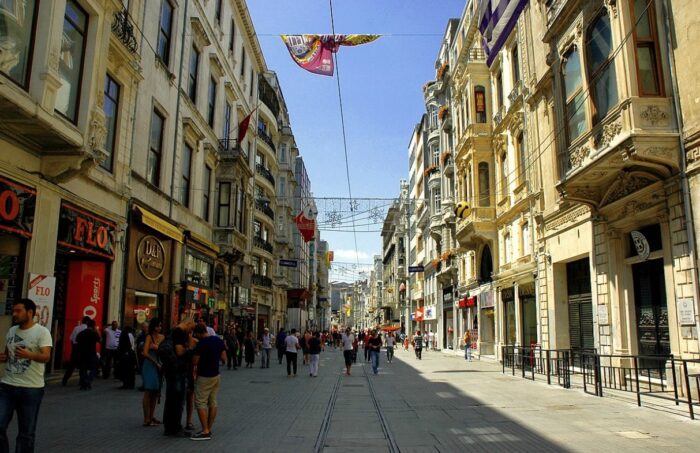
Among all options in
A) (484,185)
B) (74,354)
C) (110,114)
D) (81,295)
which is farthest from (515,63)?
(74,354)

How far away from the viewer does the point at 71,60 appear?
1245 centimetres

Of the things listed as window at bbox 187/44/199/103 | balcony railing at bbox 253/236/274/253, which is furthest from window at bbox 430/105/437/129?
window at bbox 187/44/199/103

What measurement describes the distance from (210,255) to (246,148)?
1004cm

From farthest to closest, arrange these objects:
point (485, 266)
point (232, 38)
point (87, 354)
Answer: point (485, 266), point (232, 38), point (87, 354)

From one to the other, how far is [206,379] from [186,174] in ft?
56.1

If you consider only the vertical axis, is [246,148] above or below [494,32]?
above

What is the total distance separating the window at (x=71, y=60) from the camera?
1205cm

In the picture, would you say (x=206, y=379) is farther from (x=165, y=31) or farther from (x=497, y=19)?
(x=165, y=31)

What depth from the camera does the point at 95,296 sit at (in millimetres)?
15586

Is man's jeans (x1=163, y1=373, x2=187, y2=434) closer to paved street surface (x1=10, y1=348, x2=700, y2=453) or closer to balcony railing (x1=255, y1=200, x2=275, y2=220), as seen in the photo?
paved street surface (x1=10, y1=348, x2=700, y2=453)

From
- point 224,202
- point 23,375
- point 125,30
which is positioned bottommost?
point 23,375

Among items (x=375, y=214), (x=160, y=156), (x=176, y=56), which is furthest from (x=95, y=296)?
(x=375, y=214)

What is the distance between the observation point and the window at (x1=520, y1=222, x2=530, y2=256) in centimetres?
2390

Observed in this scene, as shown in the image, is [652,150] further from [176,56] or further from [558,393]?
[176,56]
